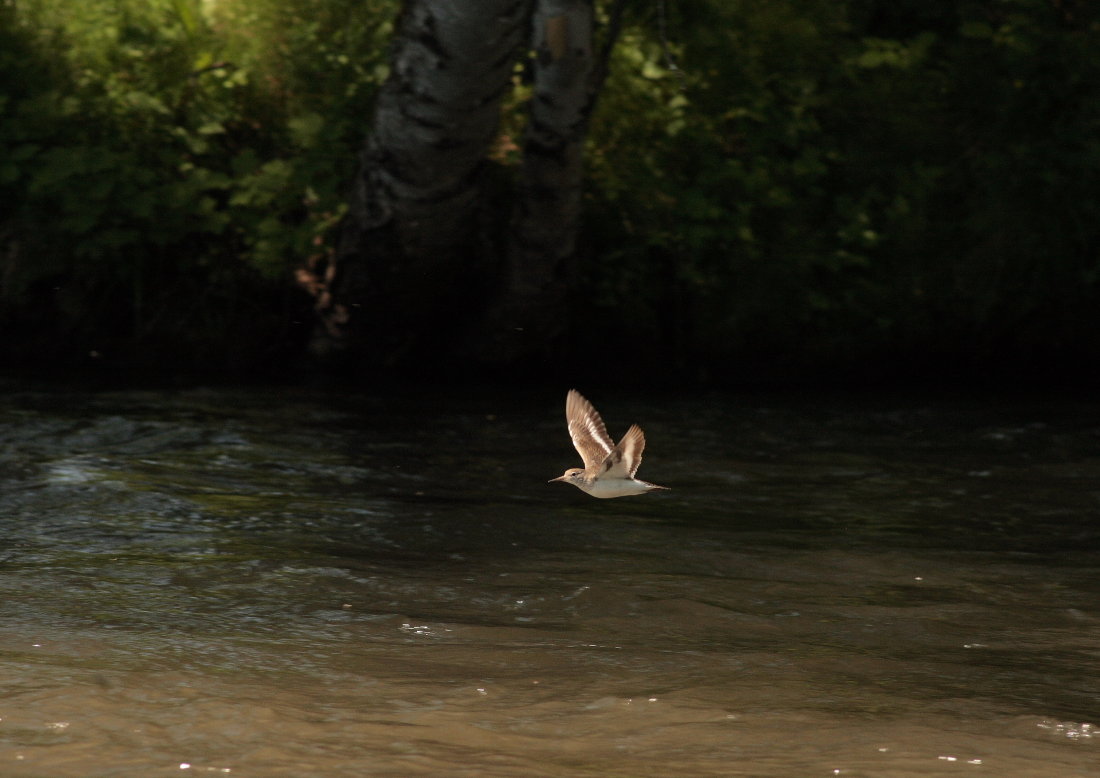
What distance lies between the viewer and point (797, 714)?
12.7 feet

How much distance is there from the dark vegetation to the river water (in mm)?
1334

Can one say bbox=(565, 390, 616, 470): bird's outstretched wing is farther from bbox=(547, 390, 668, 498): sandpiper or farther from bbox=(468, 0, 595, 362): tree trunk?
bbox=(468, 0, 595, 362): tree trunk

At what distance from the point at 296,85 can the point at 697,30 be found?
2.82m

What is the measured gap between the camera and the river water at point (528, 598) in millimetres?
3574

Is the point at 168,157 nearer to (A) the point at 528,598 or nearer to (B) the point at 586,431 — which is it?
(B) the point at 586,431

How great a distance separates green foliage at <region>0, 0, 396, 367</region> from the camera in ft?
31.6

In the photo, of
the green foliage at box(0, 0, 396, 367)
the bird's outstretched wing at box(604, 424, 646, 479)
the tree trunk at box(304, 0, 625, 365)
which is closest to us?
the bird's outstretched wing at box(604, 424, 646, 479)

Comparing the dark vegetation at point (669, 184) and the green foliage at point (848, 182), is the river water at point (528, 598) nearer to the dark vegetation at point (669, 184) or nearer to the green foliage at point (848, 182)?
the dark vegetation at point (669, 184)

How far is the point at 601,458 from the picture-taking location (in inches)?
220

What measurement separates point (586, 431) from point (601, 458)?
0.35 metres

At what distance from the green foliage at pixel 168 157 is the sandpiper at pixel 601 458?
4143 millimetres

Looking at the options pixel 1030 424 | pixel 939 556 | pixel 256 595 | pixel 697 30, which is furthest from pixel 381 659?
pixel 697 30

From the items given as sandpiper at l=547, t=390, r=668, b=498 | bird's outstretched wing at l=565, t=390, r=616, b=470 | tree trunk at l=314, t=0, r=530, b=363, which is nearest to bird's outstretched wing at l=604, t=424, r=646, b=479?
sandpiper at l=547, t=390, r=668, b=498

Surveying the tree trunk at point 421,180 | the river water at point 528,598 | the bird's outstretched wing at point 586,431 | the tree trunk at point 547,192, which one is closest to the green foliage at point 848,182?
the tree trunk at point 547,192
